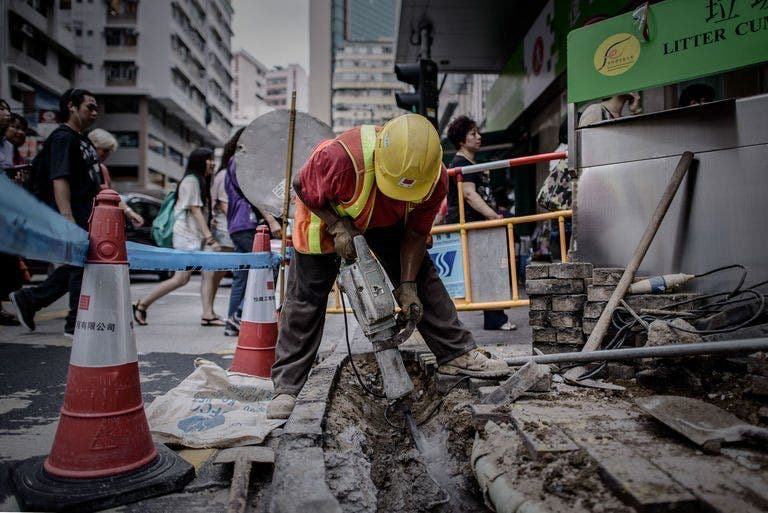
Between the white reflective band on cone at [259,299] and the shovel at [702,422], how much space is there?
2.28 m

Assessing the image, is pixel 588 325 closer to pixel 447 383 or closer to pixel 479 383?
pixel 479 383

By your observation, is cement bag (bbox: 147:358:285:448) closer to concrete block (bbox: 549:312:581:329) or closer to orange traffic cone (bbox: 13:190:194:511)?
orange traffic cone (bbox: 13:190:194:511)

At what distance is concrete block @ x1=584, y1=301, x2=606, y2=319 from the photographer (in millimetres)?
3039

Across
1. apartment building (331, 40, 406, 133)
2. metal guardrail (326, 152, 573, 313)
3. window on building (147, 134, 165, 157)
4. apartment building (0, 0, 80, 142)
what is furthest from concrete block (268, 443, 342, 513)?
apartment building (331, 40, 406, 133)

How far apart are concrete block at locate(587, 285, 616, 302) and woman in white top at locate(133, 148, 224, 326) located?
3.86 metres

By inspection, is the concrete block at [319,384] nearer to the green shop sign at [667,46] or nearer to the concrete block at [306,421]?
the concrete block at [306,421]

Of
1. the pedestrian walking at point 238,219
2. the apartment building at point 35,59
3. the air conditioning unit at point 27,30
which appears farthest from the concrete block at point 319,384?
the air conditioning unit at point 27,30

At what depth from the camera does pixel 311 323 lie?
2.85 m

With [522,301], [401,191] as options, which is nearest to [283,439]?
[401,191]

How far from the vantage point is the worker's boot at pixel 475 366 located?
285 centimetres

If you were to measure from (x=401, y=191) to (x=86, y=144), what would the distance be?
3.37m

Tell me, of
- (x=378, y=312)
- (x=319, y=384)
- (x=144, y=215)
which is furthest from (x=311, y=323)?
(x=144, y=215)

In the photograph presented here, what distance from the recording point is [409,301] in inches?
110

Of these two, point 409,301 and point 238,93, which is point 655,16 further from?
point 238,93
